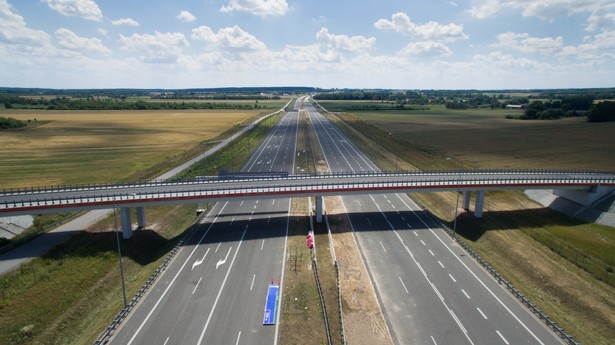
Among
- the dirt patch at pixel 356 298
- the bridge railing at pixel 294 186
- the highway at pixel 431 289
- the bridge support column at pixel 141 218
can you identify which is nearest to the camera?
the dirt patch at pixel 356 298

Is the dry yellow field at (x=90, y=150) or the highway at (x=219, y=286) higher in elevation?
the dry yellow field at (x=90, y=150)

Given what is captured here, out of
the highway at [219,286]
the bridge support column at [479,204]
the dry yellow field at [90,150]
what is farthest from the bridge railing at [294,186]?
the dry yellow field at [90,150]

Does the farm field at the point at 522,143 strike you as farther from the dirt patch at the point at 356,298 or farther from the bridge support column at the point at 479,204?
the dirt patch at the point at 356,298

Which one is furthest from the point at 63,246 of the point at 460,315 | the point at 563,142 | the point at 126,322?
the point at 563,142

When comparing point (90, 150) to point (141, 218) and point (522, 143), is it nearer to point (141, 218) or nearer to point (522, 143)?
point (141, 218)

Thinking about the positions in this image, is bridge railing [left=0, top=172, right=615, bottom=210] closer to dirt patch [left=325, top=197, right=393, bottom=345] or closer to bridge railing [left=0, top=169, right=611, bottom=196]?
bridge railing [left=0, top=169, right=611, bottom=196]

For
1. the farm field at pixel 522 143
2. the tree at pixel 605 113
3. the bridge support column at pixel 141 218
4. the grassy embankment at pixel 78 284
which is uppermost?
the tree at pixel 605 113
